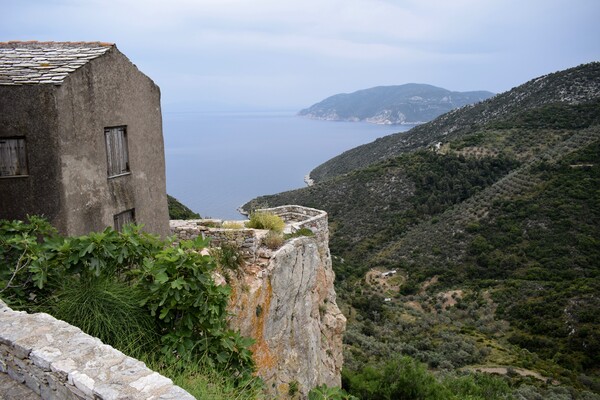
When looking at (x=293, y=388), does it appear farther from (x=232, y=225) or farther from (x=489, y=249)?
(x=489, y=249)

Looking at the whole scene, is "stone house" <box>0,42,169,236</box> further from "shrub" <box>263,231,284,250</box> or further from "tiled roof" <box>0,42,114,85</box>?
"shrub" <box>263,231,284,250</box>

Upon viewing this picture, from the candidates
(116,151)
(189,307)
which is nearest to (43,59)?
(116,151)

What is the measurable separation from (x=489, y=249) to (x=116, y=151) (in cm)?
3375

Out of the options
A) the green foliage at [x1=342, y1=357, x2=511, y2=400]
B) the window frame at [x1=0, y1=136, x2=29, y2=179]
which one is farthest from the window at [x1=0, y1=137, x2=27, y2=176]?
the green foliage at [x1=342, y1=357, x2=511, y2=400]

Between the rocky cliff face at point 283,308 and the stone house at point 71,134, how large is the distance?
2357mm

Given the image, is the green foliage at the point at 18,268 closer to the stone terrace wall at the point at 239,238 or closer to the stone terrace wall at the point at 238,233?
the stone terrace wall at the point at 238,233

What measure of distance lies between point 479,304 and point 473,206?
14614mm

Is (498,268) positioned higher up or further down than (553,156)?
further down

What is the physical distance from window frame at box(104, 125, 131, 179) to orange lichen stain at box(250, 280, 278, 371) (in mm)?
3927

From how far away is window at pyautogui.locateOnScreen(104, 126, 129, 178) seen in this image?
9227mm

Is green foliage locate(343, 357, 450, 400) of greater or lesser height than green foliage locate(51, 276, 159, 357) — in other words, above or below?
below

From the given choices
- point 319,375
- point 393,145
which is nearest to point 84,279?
point 319,375

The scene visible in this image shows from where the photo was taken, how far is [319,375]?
11891 mm

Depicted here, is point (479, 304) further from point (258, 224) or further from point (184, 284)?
point (184, 284)
